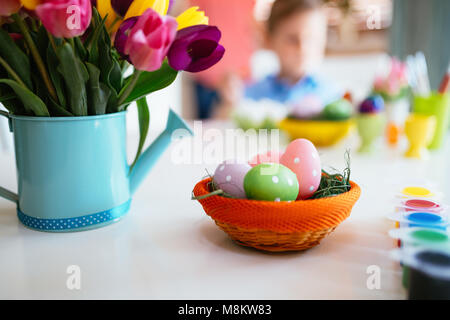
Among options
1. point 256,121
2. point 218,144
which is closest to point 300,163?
point 218,144

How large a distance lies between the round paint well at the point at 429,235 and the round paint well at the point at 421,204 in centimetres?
10

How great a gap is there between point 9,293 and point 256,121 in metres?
0.99

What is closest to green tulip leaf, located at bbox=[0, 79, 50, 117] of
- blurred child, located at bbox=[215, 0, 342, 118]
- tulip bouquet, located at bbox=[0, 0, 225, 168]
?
tulip bouquet, located at bbox=[0, 0, 225, 168]

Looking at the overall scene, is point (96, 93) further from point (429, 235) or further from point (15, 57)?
point (429, 235)

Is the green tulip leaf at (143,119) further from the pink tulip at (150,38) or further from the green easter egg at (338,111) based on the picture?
the green easter egg at (338,111)

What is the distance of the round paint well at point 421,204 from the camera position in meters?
0.46

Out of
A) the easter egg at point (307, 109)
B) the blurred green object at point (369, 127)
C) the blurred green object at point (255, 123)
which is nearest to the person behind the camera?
the blurred green object at point (369, 127)

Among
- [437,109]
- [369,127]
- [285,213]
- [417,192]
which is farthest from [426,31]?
[285,213]

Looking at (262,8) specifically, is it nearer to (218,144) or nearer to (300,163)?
(218,144)

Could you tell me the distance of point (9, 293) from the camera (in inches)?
14.2

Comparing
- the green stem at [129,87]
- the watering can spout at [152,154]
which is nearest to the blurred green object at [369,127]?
the watering can spout at [152,154]

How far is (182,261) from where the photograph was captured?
0.42 metres

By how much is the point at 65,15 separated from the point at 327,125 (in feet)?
2.63

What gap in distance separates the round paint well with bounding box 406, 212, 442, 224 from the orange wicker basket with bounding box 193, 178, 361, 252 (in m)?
0.06
